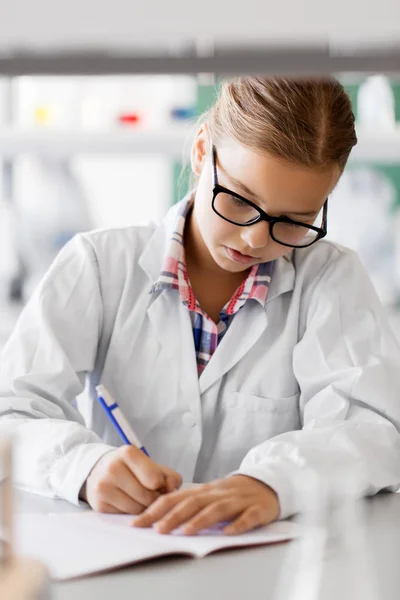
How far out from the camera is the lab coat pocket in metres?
1.20

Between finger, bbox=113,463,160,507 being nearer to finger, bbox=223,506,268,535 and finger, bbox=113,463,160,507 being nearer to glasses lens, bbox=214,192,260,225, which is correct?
finger, bbox=223,506,268,535

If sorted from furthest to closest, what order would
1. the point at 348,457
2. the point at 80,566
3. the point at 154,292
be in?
the point at 154,292, the point at 348,457, the point at 80,566

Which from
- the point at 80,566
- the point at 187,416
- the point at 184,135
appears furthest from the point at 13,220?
the point at 80,566

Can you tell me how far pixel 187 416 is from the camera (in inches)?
45.9

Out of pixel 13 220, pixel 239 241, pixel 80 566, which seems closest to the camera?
pixel 80 566

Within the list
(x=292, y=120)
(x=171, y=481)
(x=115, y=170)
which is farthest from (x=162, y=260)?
(x=115, y=170)

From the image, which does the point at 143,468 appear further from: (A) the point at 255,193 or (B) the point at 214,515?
(A) the point at 255,193

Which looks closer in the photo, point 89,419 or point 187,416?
point 187,416

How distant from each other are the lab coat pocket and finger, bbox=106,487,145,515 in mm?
380

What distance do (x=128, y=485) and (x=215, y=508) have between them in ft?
0.34

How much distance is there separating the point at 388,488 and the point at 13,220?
1701 millimetres

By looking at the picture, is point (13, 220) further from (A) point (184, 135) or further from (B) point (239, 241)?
(B) point (239, 241)

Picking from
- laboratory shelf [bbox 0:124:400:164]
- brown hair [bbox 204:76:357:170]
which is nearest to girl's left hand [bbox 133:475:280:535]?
brown hair [bbox 204:76:357:170]

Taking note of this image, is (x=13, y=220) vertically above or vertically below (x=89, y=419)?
above
